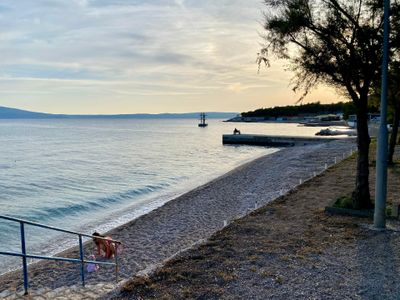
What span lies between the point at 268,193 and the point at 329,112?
7286 inches

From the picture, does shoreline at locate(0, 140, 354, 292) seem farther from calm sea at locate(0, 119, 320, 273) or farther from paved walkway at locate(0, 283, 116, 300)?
calm sea at locate(0, 119, 320, 273)

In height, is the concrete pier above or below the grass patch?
below

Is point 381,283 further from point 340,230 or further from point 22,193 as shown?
point 22,193

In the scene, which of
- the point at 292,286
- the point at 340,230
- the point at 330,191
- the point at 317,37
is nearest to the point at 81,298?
the point at 292,286

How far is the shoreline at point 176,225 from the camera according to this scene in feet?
34.7

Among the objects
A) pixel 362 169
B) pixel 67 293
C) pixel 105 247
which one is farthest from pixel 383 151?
pixel 105 247

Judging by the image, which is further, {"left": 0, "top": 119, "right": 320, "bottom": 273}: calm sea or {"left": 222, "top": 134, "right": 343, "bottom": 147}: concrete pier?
{"left": 222, "top": 134, "right": 343, "bottom": 147}: concrete pier

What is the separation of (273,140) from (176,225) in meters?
50.4

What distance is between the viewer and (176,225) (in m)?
15.5

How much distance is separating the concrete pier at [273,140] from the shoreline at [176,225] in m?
33.5

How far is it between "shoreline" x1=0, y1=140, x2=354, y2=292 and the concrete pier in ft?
110

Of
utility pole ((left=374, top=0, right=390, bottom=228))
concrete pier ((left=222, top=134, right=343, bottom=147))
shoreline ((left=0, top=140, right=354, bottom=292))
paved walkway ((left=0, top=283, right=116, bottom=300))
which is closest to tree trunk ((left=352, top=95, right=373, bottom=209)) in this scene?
utility pole ((left=374, top=0, right=390, bottom=228))

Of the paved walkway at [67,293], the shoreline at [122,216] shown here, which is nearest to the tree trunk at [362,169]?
the paved walkway at [67,293]

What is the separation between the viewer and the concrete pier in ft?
199
